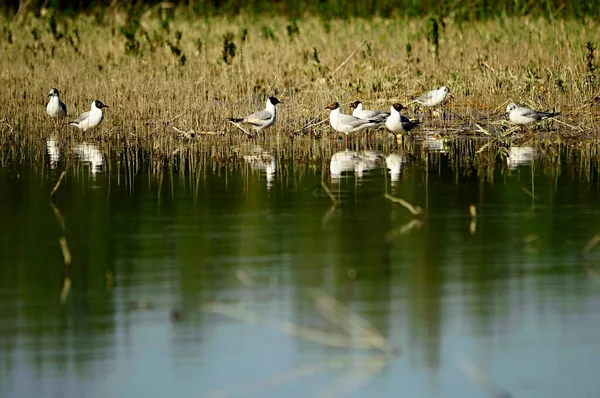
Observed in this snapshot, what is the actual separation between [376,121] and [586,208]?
6344 millimetres

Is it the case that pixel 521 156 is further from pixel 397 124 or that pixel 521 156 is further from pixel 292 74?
pixel 292 74

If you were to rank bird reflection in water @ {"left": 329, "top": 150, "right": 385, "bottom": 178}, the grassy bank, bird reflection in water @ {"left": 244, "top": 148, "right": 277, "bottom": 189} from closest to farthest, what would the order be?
1. bird reflection in water @ {"left": 244, "top": 148, "right": 277, "bottom": 189}
2. bird reflection in water @ {"left": 329, "top": 150, "right": 385, "bottom": 178}
3. the grassy bank

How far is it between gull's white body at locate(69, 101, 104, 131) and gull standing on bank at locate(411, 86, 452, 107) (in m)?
4.64

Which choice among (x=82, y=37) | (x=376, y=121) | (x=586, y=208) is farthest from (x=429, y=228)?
(x=82, y=37)

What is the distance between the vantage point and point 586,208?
11.1 m

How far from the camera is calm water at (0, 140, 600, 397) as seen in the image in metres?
6.44

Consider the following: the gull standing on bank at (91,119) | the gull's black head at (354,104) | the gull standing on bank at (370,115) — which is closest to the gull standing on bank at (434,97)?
the gull's black head at (354,104)

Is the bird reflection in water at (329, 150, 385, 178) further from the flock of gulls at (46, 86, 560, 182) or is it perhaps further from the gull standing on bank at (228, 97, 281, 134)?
the gull standing on bank at (228, 97, 281, 134)

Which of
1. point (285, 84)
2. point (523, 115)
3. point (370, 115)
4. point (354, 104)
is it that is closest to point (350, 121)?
point (370, 115)

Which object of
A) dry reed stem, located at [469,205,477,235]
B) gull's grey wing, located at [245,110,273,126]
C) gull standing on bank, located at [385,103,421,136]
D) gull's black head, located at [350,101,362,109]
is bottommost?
dry reed stem, located at [469,205,477,235]

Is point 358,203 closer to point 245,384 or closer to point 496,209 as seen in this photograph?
point 496,209

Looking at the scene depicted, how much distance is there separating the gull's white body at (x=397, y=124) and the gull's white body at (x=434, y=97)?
1.55m

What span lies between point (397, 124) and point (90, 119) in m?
4.27

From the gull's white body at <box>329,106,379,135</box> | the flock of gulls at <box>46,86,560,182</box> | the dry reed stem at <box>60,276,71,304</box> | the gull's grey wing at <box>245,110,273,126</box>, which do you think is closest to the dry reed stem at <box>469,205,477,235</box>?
the flock of gulls at <box>46,86,560,182</box>
